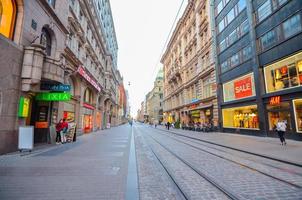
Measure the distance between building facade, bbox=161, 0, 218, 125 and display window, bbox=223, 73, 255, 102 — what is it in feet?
8.22

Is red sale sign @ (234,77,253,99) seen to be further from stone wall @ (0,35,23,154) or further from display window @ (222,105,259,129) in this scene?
stone wall @ (0,35,23,154)

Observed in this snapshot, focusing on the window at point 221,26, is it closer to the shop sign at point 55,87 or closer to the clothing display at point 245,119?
the clothing display at point 245,119

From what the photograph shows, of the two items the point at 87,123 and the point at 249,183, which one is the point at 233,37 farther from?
the point at 87,123

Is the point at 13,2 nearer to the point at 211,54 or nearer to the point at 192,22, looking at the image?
the point at 211,54

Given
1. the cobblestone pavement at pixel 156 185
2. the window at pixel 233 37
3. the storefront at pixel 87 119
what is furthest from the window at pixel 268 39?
the storefront at pixel 87 119

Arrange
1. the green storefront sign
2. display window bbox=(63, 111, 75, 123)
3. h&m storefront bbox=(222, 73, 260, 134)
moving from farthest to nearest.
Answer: h&m storefront bbox=(222, 73, 260, 134)
display window bbox=(63, 111, 75, 123)
the green storefront sign

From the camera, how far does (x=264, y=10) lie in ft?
60.1

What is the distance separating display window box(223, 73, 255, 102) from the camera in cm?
2012

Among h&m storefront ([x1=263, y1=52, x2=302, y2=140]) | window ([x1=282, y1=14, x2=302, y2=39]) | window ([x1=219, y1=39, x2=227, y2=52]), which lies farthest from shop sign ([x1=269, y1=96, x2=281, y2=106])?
window ([x1=219, y1=39, x2=227, y2=52])

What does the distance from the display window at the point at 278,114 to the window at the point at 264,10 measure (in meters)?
8.89

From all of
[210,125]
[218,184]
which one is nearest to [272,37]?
[210,125]

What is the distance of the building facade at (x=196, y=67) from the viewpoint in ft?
95.5

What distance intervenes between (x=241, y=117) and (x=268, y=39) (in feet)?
29.4

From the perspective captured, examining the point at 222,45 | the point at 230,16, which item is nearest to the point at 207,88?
the point at 222,45
